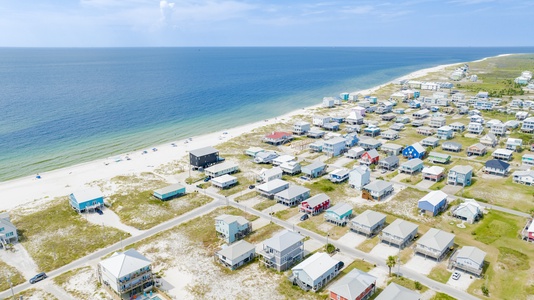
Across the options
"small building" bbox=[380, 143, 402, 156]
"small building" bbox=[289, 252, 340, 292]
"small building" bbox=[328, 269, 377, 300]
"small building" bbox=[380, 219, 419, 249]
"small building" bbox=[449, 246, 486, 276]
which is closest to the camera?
"small building" bbox=[328, 269, 377, 300]

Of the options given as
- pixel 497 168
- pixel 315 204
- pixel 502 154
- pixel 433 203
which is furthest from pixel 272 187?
pixel 502 154

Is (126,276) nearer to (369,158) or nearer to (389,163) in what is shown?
(369,158)

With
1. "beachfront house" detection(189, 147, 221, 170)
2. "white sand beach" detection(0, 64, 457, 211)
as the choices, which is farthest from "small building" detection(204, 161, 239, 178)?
"white sand beach" detection(0, 64, 457, 211)

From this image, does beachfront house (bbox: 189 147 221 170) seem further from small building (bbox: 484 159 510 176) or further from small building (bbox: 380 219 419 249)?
small building (bbox: 484 159 510 176)

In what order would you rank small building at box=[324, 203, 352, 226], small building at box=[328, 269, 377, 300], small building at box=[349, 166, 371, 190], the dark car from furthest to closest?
small building at box=[349, 166, 371, 190] < small building at box=[324, 203, 352, 226] < the dark car < small building at box=[328, 269, 377, 300]

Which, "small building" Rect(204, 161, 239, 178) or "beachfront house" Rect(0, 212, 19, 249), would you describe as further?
"small building" Rect(204, 161, 239, 178)

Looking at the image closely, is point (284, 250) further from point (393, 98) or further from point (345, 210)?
point (393, 98)

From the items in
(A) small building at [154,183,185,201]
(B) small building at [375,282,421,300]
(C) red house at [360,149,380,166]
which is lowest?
(A) small building at [154,183,185,201]
